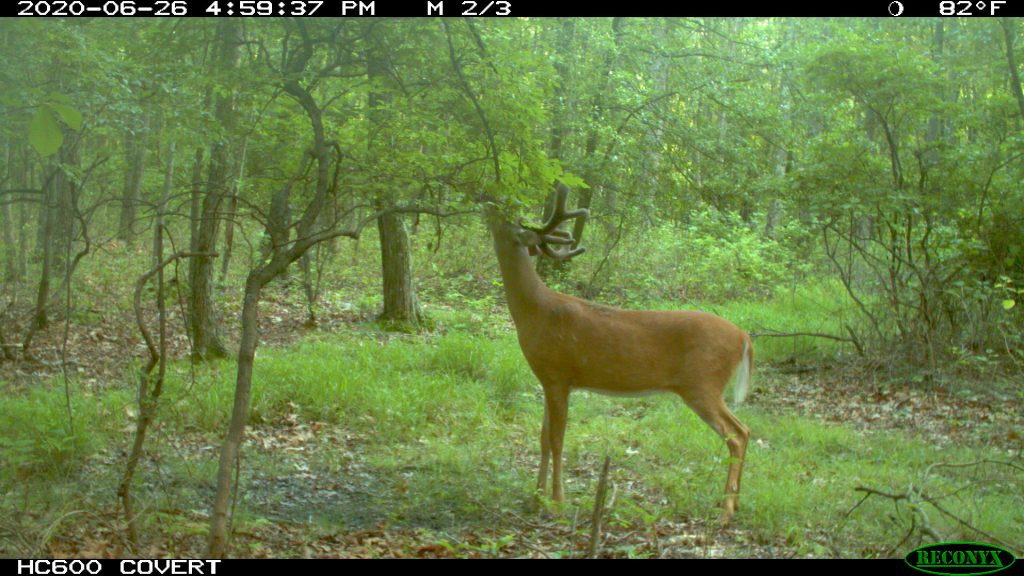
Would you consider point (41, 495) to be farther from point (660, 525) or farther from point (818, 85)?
point (818, 85)

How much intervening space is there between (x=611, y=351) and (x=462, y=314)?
6.78 metres

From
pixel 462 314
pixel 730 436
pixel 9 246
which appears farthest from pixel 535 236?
pixel 9 246

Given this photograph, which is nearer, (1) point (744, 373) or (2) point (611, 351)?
(2) point (611, 351)

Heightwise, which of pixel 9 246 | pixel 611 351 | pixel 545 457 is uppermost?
pixel 611 351

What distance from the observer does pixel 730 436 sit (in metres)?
5.72

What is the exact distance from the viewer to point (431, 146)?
20.8 ft

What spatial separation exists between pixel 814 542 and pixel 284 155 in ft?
14.4
